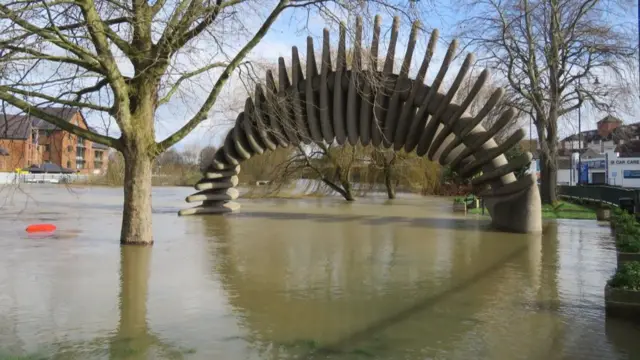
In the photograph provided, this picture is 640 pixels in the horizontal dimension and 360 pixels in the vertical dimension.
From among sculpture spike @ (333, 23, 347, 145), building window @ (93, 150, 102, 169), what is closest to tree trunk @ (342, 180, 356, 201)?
sculpture spike @ (333, 23, 347, 145)

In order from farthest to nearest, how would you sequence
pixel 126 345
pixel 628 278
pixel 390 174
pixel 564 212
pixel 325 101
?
pixel 390 174
pixel 564 212
pixel 325 101
pixel 628 278
pixel 126 345

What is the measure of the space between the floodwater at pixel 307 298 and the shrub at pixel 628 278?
46 cm

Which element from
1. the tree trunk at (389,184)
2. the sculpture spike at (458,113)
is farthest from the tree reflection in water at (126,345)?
the tree trunk at (389,184)

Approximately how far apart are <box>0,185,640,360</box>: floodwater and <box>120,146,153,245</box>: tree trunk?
41cm

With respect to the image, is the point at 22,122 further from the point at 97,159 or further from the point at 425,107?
the point at 97,159

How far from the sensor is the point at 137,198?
12.0 metres

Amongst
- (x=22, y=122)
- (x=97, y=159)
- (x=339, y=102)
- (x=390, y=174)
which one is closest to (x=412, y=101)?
(x=339, y=102)

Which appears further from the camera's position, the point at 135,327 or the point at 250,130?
the point at 250,130

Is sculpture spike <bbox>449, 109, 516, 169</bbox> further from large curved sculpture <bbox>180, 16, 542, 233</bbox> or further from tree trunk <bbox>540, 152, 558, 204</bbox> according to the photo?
tree trunk <bbox>540, 152, 558, 204</bbox>

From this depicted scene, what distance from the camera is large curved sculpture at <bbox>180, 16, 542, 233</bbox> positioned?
50.5ft

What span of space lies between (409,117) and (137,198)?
838cm

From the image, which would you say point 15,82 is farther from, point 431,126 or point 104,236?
point 431,126

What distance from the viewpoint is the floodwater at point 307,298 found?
5.37m

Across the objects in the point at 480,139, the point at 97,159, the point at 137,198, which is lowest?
the point at 137,198
